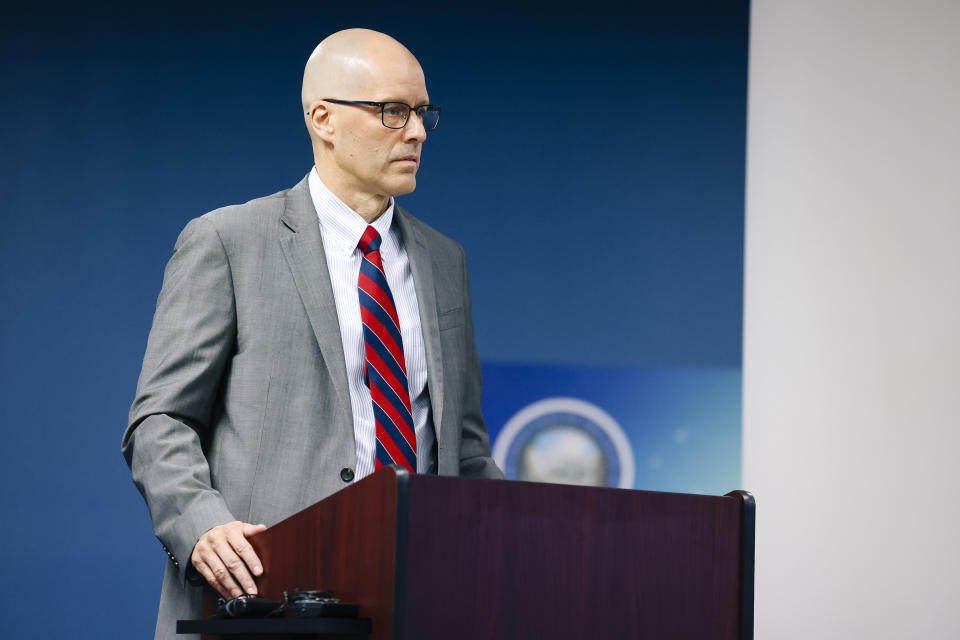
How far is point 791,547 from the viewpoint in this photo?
119 inches

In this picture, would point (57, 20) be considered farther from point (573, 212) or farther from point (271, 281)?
point (271, 281)

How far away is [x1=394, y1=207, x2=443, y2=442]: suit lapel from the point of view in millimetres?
1822

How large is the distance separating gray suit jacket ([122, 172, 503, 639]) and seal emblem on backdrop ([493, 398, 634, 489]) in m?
1.26

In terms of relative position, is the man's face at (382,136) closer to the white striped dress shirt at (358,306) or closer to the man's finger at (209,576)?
the white striped dress shirt at (358,306)

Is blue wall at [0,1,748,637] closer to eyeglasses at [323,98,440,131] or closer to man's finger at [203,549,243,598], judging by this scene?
eyeglasses at [323,98,440,131]

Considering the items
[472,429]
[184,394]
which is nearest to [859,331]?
[472,429]

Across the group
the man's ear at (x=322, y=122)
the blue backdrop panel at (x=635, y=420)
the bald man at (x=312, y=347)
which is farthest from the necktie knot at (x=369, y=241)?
the blue backdrop panel at (x=635, y=420)

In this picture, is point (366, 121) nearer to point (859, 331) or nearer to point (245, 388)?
point (245, 388)

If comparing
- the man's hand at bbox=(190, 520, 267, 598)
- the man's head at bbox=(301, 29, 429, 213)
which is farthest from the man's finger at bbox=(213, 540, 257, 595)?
the man's head at bbox=(301, 29, 429, 213)

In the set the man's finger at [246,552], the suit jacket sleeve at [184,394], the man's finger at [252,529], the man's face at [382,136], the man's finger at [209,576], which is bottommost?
the man's finger at [209,576]

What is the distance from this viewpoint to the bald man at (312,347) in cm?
168

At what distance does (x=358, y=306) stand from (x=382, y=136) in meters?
0.30

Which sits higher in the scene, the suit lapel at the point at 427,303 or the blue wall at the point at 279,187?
the blue wall at the point at 279,187

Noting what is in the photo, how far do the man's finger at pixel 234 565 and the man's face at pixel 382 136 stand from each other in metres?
0.69
